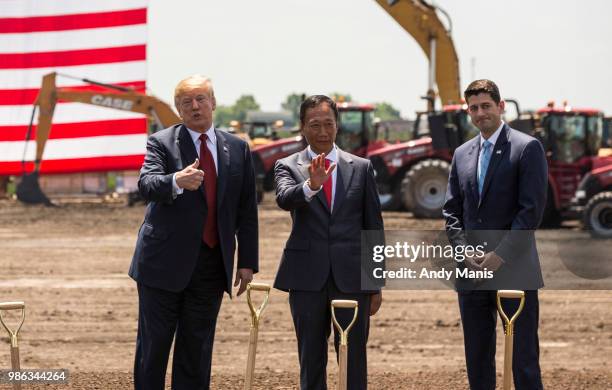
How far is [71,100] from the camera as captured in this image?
3161 cm

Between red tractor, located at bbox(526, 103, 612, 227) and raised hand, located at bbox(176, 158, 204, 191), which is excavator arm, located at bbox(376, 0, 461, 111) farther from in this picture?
raised hand, located at bbox(176, 158, 204, 191)

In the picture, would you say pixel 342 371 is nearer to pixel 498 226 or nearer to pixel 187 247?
pixel 187 247

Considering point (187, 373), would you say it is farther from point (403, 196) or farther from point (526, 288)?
point (403, 196)

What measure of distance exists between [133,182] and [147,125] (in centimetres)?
550

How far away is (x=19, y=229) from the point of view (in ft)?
81.6

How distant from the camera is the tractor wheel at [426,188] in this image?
83.2 feet

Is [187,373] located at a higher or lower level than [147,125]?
lower

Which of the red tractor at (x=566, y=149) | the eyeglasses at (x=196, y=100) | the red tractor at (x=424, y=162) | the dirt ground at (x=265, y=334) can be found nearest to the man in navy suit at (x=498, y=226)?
the eyeglasses at (x=196, y=100)

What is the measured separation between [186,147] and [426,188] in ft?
A: 64.5

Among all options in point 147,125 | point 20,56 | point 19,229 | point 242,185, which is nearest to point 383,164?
point 19,229

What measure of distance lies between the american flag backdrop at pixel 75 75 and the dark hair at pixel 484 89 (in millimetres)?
27714

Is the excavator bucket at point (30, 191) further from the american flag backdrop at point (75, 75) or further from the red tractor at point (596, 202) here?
the red tractor at point (596, 202)

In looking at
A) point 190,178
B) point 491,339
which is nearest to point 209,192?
point 190,178

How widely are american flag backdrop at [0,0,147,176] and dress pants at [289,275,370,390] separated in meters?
27.8
